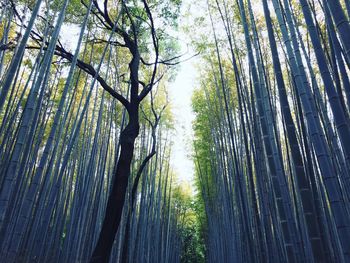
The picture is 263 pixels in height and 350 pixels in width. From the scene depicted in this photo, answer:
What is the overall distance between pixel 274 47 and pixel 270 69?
2.89 meters

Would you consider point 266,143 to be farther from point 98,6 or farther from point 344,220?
point 98,6

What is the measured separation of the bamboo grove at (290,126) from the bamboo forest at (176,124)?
0.04 feet

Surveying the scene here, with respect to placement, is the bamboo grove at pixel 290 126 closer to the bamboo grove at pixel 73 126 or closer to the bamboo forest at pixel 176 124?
the bamboo forest at pixel 176 124

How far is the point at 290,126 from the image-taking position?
197 cm

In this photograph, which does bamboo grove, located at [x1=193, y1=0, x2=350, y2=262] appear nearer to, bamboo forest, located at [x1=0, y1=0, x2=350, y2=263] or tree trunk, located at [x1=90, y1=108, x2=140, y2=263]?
bamboo forest, located at [x1=0, y1=0, x2=350, y2=263]

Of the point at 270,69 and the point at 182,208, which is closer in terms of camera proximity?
the point at 270,69

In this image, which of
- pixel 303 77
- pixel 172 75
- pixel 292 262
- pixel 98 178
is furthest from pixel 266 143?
pixel 98 178

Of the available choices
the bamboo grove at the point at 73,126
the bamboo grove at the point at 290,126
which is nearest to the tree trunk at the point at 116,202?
the bamboo grove at the point at 73,126

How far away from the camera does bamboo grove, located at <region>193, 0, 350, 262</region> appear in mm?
1520

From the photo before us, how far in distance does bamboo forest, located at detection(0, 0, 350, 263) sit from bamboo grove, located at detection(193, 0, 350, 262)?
0.01 m

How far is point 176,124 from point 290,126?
6.36 m

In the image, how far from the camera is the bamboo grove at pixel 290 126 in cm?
152

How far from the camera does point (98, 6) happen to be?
375 cm

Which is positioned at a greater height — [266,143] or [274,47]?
[274,47]
